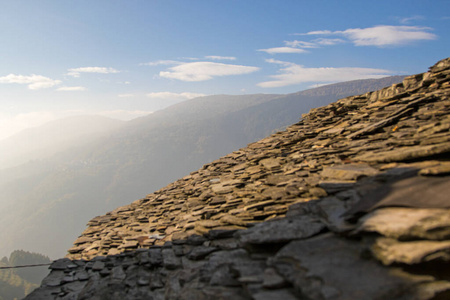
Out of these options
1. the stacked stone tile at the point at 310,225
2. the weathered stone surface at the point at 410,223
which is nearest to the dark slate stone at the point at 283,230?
the stacked stone tile at the point at 310,225

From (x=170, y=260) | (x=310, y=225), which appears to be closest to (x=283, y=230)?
(x=310, y=225)

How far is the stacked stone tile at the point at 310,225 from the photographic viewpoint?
368 cm

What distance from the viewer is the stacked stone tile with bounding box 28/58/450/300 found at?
145 inches

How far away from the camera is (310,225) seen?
4.94m

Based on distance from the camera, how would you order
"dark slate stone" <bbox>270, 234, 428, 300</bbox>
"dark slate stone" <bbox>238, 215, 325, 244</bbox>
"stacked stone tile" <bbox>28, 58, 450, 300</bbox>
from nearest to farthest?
"dark slate stone" <bbox>270, 234, 428, 300</bbox>
"stacked stone tile" <bbox>28, 58, 450, 300</bbox>
"dark slate stone" <bbox>238, 215, 325, 244</bbox>

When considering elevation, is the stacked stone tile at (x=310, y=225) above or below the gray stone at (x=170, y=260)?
above

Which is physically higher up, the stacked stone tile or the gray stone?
the stacked stone tile

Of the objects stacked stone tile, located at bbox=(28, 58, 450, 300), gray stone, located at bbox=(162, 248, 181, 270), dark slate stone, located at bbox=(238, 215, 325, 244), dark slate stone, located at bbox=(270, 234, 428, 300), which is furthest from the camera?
gray stone, located at bbox=(162, 248, 181, 270)

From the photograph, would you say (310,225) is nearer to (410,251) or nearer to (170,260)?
(410,251)

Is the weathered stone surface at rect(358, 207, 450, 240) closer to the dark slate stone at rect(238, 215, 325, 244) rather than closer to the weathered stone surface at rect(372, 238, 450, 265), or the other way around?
the weathered stone surface at rect(372, 238, 450, 265)

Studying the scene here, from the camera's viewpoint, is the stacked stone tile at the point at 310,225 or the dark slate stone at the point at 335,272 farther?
the stacked stone tile at the point at 310,225

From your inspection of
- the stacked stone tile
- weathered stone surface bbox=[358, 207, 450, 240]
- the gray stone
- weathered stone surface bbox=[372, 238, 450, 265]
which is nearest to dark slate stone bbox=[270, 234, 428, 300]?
the stacked stone tile

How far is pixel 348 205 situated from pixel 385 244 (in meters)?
1.21

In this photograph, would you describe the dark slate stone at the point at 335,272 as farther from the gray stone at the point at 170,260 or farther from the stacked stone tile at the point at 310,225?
the gray stone at the point at 170,260
